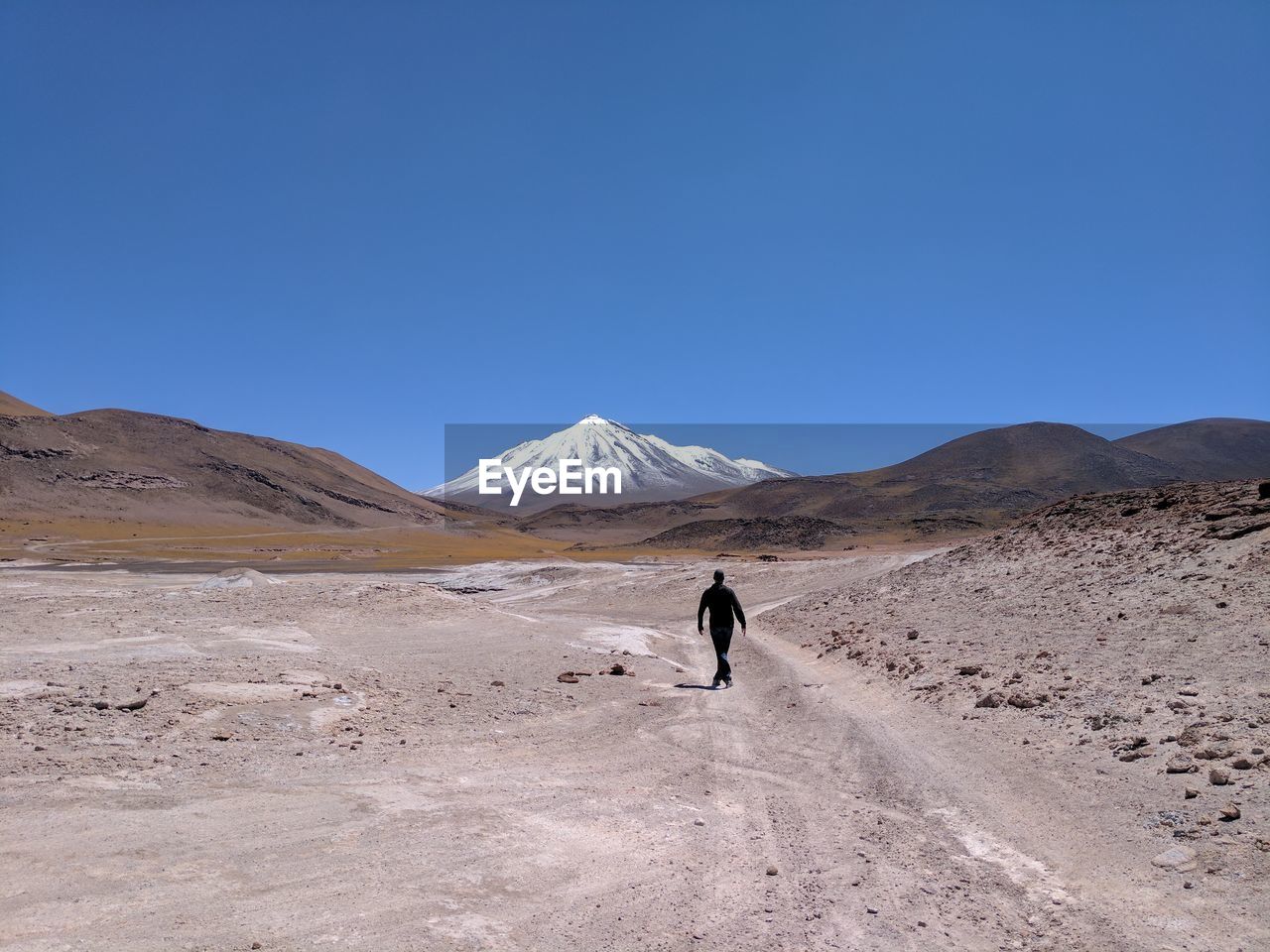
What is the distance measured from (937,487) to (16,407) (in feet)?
587

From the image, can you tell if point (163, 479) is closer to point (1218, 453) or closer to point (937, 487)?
point (937, 487)

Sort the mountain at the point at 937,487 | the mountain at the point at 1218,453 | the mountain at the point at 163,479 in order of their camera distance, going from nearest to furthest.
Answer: the mountain at the point at 163,479 < the mountain at the point at 937,487 < the mountain at the point at 1218,453

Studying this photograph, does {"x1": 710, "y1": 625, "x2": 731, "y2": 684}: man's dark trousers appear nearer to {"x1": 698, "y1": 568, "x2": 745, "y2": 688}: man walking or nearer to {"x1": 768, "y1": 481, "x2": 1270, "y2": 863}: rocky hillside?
{"x1": 698, "y1": 568, "x2": 745, "y2": 688}: man walking

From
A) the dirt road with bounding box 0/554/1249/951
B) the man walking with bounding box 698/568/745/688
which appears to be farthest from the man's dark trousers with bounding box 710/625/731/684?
the dirt road with bounding box 0/554/1249/951

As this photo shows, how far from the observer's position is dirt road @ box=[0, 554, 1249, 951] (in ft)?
14.0

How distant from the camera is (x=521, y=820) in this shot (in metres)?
5.89

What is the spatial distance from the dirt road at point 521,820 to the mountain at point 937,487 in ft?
329

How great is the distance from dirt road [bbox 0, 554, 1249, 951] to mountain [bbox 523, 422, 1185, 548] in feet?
329

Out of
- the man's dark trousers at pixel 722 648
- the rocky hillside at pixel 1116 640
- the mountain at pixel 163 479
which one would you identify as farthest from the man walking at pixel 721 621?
the mountain at pixel 163 479

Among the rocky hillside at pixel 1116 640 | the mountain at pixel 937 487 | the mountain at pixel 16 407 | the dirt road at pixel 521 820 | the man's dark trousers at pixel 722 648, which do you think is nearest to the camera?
the dirt road at pixel 521 820

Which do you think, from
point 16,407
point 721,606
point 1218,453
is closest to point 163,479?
point 16,407

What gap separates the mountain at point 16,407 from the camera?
15110cm

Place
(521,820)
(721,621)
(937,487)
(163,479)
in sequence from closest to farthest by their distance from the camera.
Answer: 1. (521,820)
2. (721,621)
3. (163,479)
4. (937,487)

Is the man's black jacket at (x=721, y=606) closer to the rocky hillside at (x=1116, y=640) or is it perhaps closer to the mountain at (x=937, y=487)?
the rocky hillside at (x=1116, y=640)
